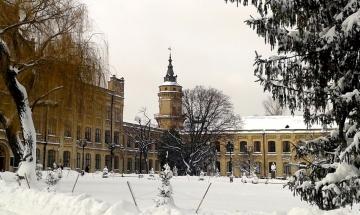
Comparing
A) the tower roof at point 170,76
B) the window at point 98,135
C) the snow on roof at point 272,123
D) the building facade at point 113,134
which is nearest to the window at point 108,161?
the building facade at point 113,134

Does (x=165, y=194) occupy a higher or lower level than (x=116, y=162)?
lower

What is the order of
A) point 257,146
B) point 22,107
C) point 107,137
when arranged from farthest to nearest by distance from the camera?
point 257,146, point 107,137, point 22,107

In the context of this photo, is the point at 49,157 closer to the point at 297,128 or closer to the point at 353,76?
the point at 297,128

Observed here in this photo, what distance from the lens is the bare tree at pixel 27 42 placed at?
18969 millimetres

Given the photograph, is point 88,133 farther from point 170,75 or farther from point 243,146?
point 243,146

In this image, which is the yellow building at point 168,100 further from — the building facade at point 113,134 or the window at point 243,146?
the window at point 243,146

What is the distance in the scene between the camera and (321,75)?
8.16 meters

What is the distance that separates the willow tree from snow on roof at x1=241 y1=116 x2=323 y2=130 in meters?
60.6

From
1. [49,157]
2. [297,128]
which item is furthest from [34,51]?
[297,128]

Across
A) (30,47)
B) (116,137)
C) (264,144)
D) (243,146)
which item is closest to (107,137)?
(116,137)

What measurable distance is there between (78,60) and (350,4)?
14.5 m

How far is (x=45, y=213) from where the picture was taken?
11.1m

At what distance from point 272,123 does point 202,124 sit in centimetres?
2248

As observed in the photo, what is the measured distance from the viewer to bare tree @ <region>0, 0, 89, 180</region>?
1897 centimetres
